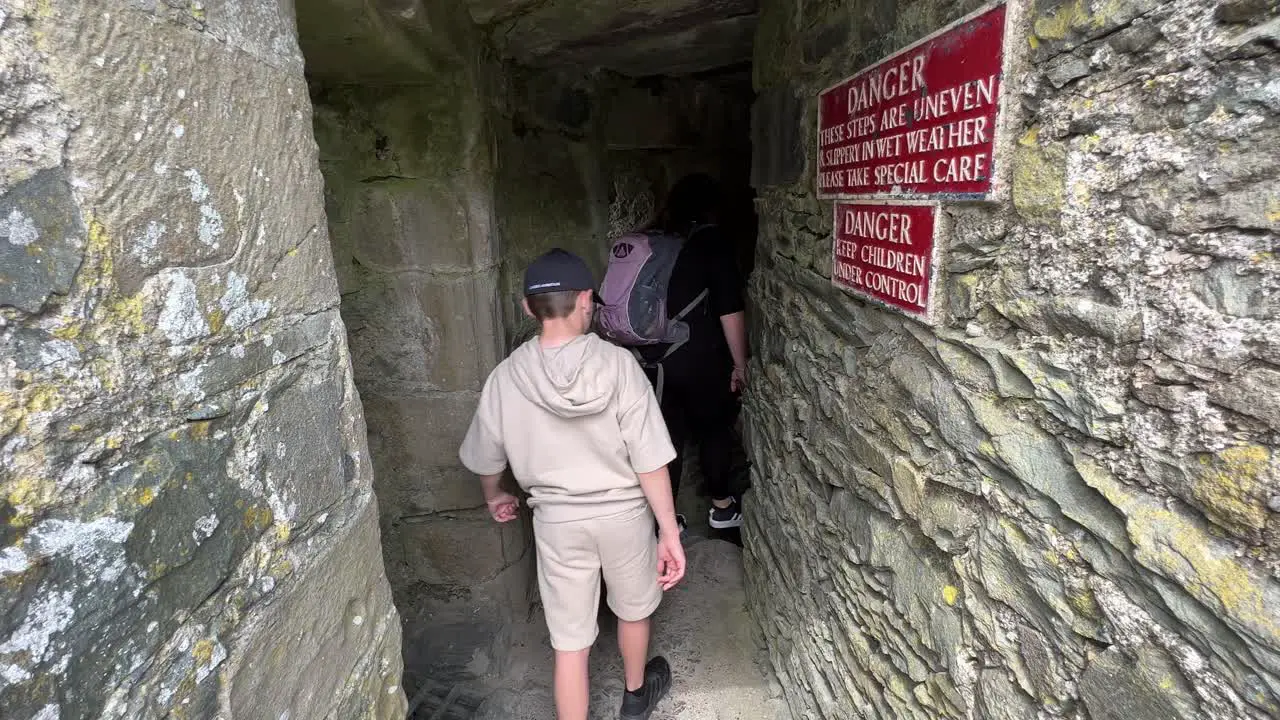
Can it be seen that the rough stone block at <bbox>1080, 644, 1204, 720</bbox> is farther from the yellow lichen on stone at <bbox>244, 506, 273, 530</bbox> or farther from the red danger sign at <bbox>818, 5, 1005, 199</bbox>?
the yellow lichen on stone at <bbox>244, 506, 273, 530</bbox>

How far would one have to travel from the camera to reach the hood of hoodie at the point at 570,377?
1764 millimetres

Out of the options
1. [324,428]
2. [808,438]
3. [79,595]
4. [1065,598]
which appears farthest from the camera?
[808,438]

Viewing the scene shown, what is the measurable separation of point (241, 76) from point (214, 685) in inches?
29.8

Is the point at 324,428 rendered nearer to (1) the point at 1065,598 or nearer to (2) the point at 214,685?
(2) the point at 214,685

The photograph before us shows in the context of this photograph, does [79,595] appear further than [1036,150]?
No

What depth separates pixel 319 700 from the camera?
102 cm

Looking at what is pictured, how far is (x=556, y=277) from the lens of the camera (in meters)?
1.79

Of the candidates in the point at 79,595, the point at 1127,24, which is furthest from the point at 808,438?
the point at 79,595

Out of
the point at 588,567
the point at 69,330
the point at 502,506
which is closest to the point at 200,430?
the point at 69,330

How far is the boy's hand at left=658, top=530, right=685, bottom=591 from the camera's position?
199 cm

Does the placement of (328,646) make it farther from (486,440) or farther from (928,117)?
(928,117)

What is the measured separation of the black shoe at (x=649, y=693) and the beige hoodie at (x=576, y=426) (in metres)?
0.80

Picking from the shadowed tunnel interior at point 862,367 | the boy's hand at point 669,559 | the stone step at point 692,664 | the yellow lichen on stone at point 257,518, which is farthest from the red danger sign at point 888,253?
the stone step at point 692,664

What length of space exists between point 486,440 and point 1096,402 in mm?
1552
